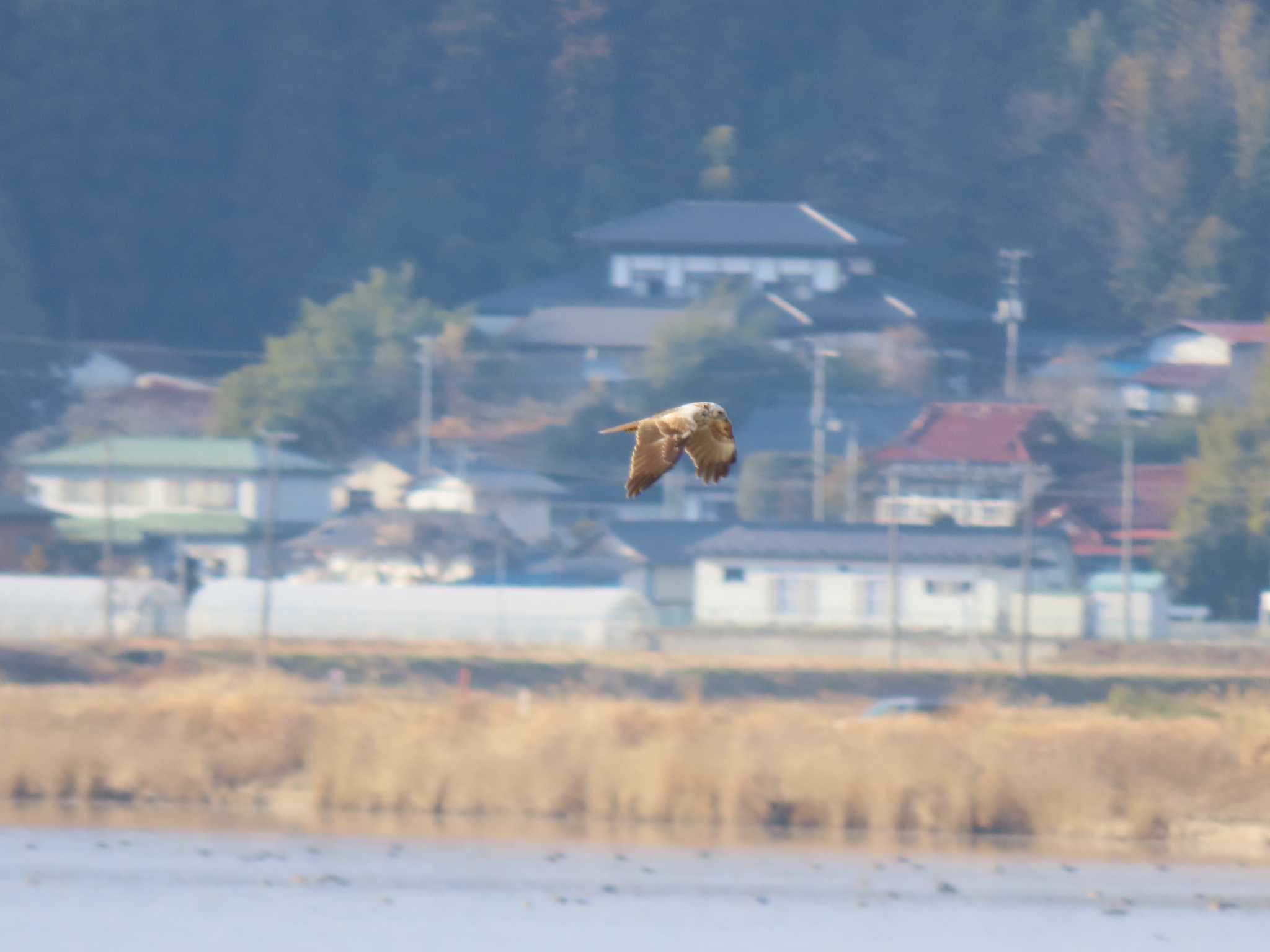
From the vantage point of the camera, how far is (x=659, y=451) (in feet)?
20.6

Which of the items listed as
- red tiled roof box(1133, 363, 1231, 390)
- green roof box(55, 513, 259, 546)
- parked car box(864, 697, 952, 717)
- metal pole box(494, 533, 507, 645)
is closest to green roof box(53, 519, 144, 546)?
green roof box(55, 513, 259, 546)

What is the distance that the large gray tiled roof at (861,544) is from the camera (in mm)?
33156

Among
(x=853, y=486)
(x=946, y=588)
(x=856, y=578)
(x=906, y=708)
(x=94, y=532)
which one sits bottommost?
(x=906, y=708)

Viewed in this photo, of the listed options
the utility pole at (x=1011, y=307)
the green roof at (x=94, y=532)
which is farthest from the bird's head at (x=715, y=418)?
the utility pole at (x=1011, y=307)

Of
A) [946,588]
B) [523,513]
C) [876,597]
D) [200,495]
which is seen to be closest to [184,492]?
[200,495]

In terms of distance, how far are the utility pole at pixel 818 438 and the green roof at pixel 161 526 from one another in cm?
876

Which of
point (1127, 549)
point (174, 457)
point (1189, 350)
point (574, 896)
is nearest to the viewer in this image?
point (574, 896)

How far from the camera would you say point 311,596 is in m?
31.2

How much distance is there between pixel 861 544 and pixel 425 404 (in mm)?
10399

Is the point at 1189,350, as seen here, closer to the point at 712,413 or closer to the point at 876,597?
the point at 876,597

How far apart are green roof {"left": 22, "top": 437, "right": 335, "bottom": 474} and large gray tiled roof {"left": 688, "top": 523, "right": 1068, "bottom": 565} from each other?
7463 mm

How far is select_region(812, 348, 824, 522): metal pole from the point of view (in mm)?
38125

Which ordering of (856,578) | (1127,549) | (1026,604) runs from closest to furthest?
(1026,604), (1127,549), (856,578)

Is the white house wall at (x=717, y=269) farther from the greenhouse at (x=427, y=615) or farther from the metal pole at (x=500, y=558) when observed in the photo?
the greenhouse at (x=427, y=615)
